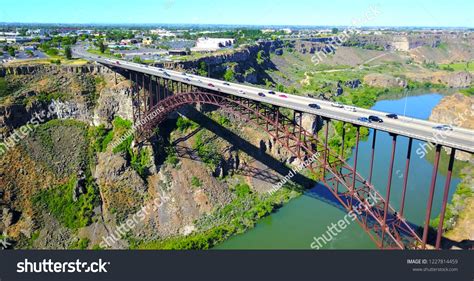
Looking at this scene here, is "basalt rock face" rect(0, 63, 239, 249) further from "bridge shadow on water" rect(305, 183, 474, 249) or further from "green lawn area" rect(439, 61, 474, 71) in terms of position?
"green lawn area" rect(439, 61, 474, 71)

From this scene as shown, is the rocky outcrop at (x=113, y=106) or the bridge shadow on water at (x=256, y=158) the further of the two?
the rocky outcrop at (x=113, y=106)

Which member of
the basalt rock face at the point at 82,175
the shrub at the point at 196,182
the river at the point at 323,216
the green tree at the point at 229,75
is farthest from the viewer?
the green tree at the point at 229,75

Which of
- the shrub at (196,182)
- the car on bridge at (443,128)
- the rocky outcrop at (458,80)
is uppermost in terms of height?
the car on bridge at (443,128)

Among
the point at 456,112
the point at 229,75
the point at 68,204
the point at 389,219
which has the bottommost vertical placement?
the point at 68,204

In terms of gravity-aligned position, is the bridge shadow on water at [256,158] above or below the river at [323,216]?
above

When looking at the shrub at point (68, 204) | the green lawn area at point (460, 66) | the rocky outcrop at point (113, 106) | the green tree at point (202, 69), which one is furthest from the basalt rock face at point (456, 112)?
the green lawn area at point (460, 66)

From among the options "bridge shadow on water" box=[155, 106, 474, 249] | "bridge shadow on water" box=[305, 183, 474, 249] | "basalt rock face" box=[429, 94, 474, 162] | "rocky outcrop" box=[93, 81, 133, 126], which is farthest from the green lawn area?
"rocky outcrop" box=[93, 81, 133, 126]

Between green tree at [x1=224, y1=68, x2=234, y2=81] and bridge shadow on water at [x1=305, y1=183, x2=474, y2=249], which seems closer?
bridge shadow on water at [x1=305, y1=183, x2=474, y2=249]

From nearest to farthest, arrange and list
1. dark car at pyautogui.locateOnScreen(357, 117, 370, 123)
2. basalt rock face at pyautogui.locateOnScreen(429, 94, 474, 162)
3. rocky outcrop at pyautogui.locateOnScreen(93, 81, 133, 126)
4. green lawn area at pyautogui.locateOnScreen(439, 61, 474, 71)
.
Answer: dark car at pyautogui.locateOnScreen(357, 117, 370, 123)
rocky outcrop at pyautogui.locateOnScreen(93, 81, 133, 126)
basalt rock face at pyautogui.locateOnScreen(429, 94, 474, 162)
green lawn area at pyautogui.locateOnScreen(439, 61, 474, 71)

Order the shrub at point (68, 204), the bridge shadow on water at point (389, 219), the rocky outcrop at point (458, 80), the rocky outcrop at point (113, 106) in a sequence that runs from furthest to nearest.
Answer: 1. the rocky outcrop at point (458, 80)
2. the rocky outcrop at point (113, 106)
3. the shrub at point (68, 204)
4. the bridge shadow on water at point (389, 219)

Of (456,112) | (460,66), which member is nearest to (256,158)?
(456,112)

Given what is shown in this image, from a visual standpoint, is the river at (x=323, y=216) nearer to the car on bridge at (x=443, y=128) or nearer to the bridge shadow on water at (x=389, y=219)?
the bridge shadow on water at (x=389, y=219)

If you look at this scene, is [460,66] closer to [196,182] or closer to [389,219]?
[196,182]
